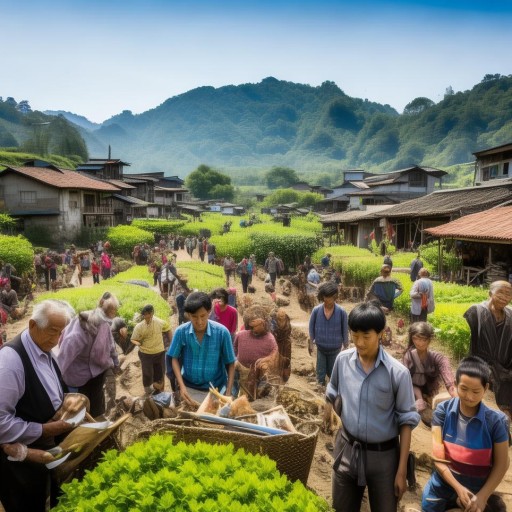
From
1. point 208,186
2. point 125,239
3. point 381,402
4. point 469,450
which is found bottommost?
point 125,239

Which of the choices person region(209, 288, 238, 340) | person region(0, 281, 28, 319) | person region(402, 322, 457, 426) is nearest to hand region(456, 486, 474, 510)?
person region(402, 322, 457, 426)

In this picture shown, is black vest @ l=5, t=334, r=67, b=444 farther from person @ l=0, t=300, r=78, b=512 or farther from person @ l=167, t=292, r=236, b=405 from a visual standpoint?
person @ l=167, t=292, r=236, b=405

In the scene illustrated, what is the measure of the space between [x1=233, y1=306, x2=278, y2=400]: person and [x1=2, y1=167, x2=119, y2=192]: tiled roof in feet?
103

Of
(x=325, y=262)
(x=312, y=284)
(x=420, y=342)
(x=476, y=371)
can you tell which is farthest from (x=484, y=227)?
(x=476, y=371)

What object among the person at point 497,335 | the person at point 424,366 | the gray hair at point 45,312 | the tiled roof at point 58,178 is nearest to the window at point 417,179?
the tiled roof at point 58,178

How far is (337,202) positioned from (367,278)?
38.1m

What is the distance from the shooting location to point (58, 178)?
3466 cm

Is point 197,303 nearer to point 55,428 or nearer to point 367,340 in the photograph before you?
point 55,428

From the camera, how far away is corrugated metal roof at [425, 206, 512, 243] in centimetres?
1239

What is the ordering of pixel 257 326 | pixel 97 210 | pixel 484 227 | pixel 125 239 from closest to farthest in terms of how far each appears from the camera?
1. pixel 257 326
2. pixel 484 227
3. pixel 125 239
4. pixel 97 210

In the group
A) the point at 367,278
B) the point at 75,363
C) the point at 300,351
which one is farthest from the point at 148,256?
the point at 75,363

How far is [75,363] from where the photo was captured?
439 centimetres

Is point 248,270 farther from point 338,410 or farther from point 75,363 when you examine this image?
point 338,410

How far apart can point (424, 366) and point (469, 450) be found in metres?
1.42
